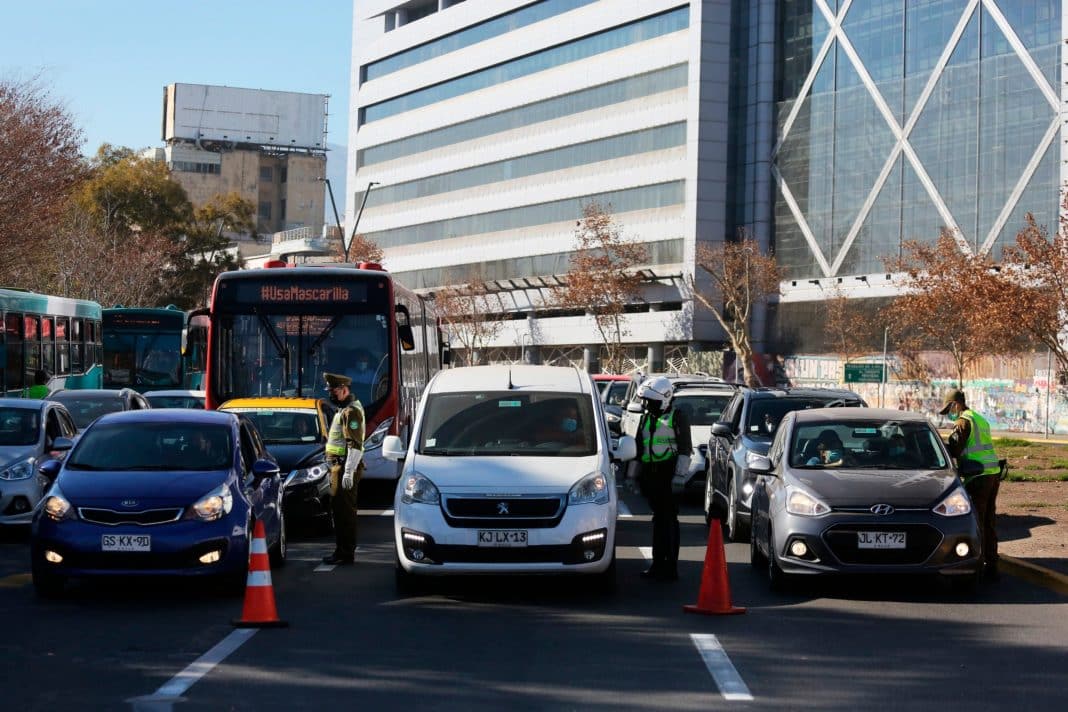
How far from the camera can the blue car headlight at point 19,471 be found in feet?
56.7

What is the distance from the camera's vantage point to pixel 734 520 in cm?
1745

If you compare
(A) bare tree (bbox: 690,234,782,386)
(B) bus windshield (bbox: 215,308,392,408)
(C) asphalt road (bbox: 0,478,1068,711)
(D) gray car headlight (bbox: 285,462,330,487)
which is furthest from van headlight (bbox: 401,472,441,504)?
(A) bare tree (bbox: 690,234,782,386)

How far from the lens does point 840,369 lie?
237 ft

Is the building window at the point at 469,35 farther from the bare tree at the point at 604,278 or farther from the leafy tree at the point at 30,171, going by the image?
the leafy tree at the point at 30,171

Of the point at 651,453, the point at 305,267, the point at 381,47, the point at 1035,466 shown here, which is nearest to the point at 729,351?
the point at 381,47

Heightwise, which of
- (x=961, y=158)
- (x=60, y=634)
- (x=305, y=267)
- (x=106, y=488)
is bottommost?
(x=60, y=634)

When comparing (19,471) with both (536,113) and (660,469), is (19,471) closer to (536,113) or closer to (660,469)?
(660,469)

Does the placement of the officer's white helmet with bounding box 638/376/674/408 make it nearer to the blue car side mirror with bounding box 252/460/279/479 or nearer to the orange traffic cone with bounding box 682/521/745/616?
the orange traffic cone with bounding box 682/521/745/616

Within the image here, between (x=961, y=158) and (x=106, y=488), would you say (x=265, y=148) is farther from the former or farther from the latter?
(x=106, y=488)

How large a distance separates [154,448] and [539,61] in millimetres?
78748

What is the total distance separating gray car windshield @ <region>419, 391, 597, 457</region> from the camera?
13.1 m

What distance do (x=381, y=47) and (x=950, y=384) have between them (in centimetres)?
5365

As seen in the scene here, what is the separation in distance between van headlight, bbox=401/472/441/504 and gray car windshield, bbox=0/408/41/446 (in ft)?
23.9

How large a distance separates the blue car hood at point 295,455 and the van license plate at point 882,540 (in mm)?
7356
